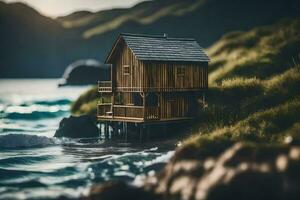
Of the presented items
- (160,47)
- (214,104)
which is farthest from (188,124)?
(160,47)

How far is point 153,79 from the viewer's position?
4419 centimetres

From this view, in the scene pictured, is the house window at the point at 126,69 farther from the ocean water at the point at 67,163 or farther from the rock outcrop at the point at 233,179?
the rock outcrop at the point at 233,179

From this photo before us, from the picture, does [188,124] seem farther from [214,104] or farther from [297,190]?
[297,190]

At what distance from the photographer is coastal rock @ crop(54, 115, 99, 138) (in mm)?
49906

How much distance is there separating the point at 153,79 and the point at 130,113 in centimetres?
308

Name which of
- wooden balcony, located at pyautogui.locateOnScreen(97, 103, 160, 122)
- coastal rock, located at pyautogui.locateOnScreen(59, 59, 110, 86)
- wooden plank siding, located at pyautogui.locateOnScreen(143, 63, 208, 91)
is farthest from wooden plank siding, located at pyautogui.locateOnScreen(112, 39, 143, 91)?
coastal rock, located at pyautogui.locateOnScreen(59, 59, 110, 86)

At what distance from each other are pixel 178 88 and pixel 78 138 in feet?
31.8

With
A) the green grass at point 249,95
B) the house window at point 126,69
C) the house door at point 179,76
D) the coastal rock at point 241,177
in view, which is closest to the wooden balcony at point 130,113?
the house window at point 126,69

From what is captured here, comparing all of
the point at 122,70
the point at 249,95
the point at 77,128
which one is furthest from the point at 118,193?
the point at 77,128

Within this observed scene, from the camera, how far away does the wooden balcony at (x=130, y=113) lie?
143 feet

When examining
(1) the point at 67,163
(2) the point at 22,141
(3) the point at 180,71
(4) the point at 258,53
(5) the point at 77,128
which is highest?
(4) the point at 258,53

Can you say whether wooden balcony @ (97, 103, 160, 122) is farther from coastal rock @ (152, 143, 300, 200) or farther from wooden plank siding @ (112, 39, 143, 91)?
coastal rock @ (152, 143, 300, 200)

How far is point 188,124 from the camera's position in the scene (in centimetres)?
4650

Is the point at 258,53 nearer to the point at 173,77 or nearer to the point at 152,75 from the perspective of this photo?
the point at 173,77
